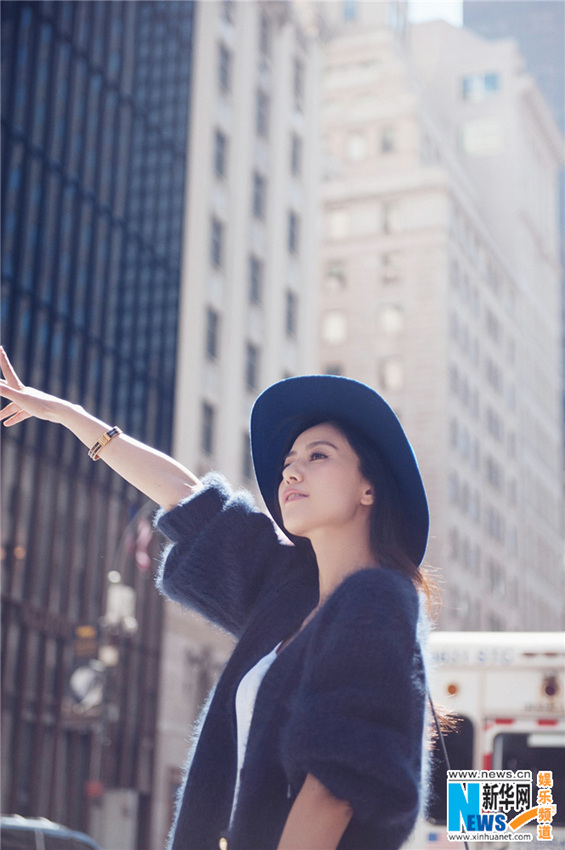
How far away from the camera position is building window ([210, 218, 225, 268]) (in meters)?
37.0

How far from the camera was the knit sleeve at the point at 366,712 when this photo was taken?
7.59ft

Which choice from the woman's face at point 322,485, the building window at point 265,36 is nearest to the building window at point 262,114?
the building window at point 265,36

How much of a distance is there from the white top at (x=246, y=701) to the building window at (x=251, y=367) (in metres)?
35.3

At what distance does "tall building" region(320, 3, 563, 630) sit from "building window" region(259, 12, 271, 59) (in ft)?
63.4

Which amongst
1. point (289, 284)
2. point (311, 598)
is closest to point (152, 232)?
point (289, 284)

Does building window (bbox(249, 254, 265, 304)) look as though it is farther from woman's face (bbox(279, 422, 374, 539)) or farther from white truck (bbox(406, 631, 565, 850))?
woman's face (bbox(279, 422, 374, 539))

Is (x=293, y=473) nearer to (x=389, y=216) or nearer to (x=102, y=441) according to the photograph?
(x=102, y=441)

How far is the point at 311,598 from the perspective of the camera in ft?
9.53

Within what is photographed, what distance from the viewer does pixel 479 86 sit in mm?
79062

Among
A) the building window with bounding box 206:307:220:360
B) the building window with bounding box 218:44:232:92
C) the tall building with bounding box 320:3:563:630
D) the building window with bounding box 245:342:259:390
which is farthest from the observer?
the tall building with bounding box 320:3:563:630

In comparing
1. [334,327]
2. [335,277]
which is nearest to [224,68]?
[334,327]

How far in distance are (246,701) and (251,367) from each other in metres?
35.9

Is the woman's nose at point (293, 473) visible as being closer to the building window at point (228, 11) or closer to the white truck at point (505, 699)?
the white truck at point (505, 699)

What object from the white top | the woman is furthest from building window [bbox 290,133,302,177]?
the white top
